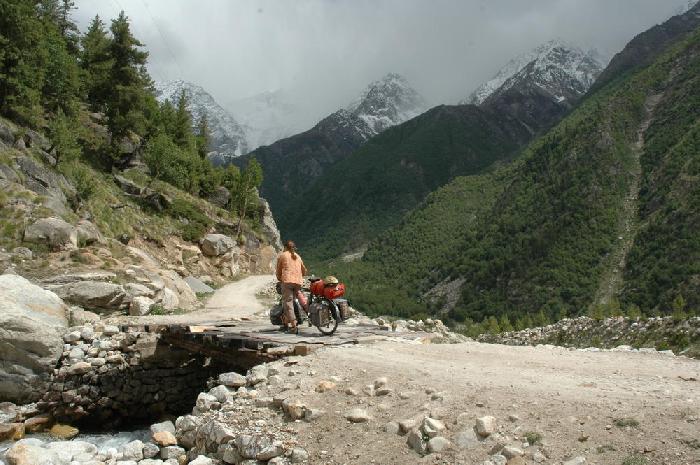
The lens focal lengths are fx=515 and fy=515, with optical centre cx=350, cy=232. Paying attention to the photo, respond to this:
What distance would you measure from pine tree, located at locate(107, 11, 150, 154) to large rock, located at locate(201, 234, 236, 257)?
11.1 m

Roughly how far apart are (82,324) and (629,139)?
166m

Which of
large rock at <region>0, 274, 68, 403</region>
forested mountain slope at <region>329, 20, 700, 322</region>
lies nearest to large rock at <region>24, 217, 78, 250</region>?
large rock at <region>0, 274, 68, 403</region>

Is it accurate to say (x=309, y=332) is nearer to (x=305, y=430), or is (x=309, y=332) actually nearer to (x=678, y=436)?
(x=305, y=430)

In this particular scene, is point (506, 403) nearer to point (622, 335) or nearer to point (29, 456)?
point (29, 456)

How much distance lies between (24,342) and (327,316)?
28.0 feet

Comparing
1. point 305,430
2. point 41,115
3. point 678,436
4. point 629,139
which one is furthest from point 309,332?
point 629,139

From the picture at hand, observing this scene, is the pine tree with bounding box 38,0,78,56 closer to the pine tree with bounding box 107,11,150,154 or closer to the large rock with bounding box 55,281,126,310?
the pine tree with bounding box 107,11,150,154

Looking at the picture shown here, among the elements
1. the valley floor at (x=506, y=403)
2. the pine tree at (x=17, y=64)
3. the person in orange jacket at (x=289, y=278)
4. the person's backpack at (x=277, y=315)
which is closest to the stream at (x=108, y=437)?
the person's backpack at (x=277, y=315)

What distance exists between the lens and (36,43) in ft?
115

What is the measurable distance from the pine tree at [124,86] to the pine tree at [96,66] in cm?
61

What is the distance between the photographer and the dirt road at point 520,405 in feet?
19.1

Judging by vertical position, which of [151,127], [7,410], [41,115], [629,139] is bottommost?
[7,410]

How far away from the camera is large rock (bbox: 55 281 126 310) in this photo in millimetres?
18734

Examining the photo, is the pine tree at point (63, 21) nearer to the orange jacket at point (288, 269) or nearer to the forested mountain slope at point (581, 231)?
the orange jacket at point (288, 269)
